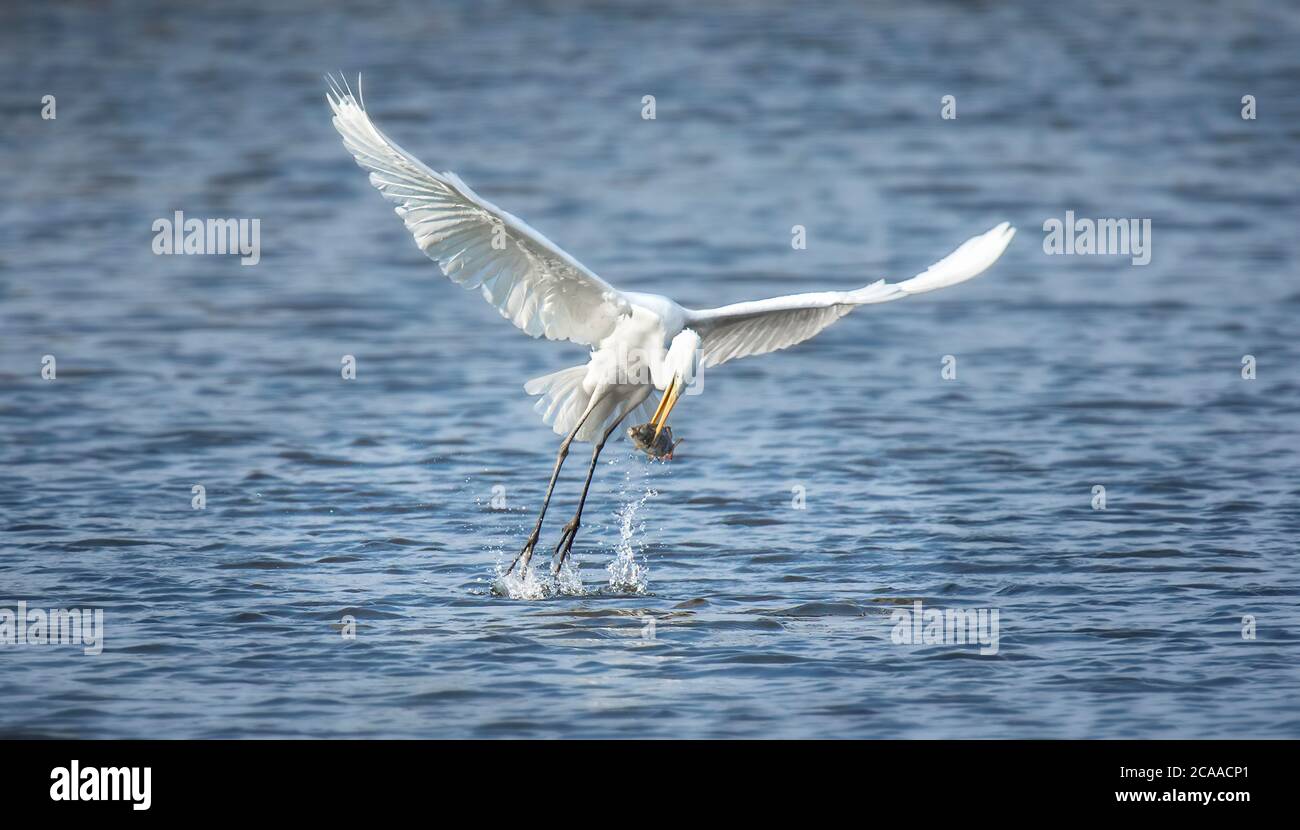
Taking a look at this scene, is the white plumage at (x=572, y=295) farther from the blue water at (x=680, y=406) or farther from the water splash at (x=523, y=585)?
the blue water at (x=680, y=406)

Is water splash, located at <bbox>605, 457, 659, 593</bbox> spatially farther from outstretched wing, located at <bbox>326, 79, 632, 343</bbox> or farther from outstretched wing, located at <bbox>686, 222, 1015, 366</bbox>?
outstretched wing, located at <bbox>326, 79, 632, 343</bbox>

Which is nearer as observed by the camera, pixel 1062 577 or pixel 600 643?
pixel 600 643

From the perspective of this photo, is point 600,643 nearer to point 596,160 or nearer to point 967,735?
point 967,735

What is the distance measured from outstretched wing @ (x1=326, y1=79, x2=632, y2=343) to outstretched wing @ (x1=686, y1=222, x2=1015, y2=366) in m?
0.73

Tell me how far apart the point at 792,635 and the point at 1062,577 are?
2.26 metres

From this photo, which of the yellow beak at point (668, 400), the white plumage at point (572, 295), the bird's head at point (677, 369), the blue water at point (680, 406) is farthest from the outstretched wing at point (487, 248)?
the blue water at point (680, 406)

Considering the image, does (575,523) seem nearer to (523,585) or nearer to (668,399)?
(523,585)

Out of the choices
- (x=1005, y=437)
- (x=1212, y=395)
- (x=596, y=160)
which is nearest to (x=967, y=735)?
(x=1005, y=437)

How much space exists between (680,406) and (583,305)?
19.1 ft

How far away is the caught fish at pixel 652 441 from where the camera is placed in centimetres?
1191

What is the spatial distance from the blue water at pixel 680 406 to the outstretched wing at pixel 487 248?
179cm

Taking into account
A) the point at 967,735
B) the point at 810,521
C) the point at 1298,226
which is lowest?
the point at 967,735

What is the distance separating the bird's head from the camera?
37.7 ft

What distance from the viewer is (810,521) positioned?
45.4ft
